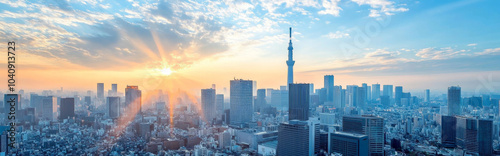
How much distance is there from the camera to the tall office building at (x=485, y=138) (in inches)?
456

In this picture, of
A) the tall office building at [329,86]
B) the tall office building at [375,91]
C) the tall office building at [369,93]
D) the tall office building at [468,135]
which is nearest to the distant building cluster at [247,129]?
the tall office building at [468,135]

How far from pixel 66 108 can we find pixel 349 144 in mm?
23510

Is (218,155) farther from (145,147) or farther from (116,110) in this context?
(116,110)

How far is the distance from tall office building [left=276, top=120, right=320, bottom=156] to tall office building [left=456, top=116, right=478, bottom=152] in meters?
7.67

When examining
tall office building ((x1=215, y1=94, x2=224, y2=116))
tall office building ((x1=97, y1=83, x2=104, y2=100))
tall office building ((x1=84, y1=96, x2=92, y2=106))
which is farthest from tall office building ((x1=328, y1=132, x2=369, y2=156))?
tall office building ((x1=84, y1=96, x2=92, y2=106))

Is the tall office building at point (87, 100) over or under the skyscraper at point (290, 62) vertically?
under

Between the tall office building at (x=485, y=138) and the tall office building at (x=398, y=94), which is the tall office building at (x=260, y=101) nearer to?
the tall office building at (x=398, y=94)

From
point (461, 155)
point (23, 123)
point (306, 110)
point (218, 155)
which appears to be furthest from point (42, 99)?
point (461, 155)

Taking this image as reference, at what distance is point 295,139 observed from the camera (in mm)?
10898

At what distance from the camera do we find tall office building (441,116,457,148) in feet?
45.5

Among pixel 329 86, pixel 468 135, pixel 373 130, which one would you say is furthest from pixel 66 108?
pixel 329 86

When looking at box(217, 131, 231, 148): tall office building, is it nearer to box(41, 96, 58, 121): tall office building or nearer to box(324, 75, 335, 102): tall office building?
box(41, 96, 58, 121): tall office building

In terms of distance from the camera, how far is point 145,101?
3180 centimetres

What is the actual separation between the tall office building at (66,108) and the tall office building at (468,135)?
28.3 m
